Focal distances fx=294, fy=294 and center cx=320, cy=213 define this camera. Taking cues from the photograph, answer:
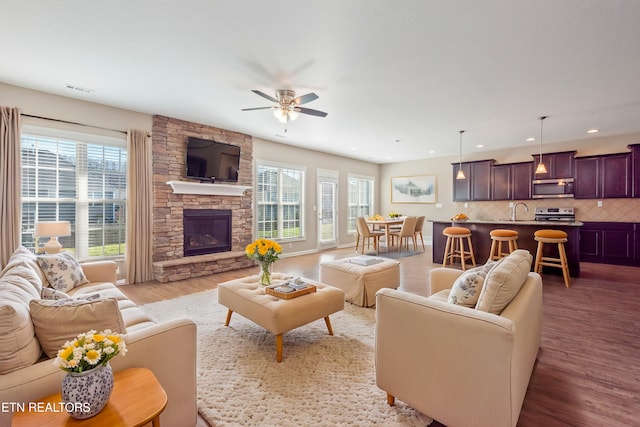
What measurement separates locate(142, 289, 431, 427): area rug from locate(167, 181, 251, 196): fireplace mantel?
107 inches

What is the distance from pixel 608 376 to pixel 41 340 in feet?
11.3

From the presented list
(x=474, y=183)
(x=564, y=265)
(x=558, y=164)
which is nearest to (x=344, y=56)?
(x=564, y=265)

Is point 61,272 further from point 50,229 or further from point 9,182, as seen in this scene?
point 9,182

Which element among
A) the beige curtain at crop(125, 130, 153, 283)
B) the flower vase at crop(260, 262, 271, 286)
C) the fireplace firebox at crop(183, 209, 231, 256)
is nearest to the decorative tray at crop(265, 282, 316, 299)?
the flower vase at crop(260, 262, 271, 286)

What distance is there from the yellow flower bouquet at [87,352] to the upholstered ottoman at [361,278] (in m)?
2.68

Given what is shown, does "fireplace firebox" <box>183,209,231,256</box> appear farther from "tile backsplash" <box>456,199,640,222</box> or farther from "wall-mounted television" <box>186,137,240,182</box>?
"tile backsplash" <box>456,199,640,222</box>

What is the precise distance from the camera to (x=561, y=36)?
8.30ft

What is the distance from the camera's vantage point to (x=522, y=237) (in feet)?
17.6

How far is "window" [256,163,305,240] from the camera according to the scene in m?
6.62

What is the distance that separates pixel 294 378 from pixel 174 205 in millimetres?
3959

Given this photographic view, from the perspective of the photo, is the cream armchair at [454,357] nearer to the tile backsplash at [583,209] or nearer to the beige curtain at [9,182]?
the beige curtain at [9,182]

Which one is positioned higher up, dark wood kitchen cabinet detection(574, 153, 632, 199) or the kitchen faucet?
dark wood kitchen cabinet detection(574, 153, 632, 199)

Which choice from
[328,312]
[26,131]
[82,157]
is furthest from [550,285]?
[26,131]

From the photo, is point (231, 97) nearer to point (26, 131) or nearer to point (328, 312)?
point (26, 131)
